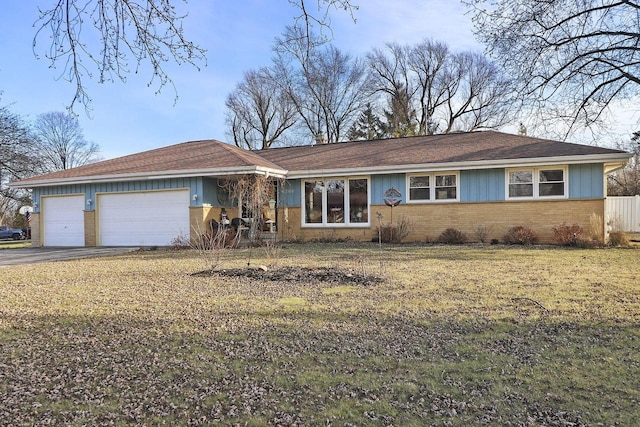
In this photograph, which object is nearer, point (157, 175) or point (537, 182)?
point (537, 182)

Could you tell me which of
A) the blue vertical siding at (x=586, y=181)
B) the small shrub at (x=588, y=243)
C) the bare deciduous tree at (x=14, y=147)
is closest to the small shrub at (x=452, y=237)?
the small shrub at (x=588, y=243)

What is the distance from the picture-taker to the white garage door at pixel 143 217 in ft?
57.7

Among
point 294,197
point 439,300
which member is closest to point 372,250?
point 294,197

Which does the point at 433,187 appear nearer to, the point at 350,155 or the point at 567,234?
the point at 350,155

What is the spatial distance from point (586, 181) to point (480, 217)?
3.64 meters

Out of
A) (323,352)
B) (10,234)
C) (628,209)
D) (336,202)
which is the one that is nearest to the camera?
(323,352)

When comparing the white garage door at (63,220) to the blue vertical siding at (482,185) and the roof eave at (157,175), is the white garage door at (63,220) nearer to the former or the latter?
the roof eave at (157,175)

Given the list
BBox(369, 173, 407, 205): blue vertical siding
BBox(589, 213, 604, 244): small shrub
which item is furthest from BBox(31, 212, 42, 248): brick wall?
BBox(589, 213, 604, 244): small shrub

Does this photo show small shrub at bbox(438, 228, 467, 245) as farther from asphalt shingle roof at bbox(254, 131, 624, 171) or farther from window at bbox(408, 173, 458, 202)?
asphalt shingle roof at bbox(254, 131, 624, 171)

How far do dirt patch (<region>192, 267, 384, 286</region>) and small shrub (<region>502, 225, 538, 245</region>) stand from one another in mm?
8880

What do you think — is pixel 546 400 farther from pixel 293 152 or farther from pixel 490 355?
pixel 293 152

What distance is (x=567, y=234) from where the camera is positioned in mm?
14828

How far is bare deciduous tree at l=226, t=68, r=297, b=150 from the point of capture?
40.0 meters

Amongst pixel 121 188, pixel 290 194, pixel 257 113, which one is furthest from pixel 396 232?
pixel 257 113
